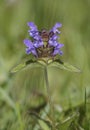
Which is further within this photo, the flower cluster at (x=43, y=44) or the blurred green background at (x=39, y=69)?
the blurred green background at (x=39, y=69)

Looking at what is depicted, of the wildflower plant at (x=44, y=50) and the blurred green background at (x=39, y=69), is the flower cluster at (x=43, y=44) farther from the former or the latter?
the blurred green background at (x=39, y=69)

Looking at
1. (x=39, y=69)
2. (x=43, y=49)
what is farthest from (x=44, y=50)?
(x=39, y=69)

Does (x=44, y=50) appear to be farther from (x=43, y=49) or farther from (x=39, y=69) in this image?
(x=39, y=69)

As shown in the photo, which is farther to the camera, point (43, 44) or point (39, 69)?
point (39, 69)

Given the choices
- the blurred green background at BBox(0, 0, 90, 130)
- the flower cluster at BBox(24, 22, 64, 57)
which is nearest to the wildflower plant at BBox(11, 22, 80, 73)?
the flower cluster at BBox(24, 22, 64, 57)

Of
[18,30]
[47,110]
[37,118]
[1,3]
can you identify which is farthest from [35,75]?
[1,3]

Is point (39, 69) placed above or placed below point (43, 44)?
below

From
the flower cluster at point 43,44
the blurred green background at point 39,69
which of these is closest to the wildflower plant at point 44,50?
the flower cluster at point 43,44
